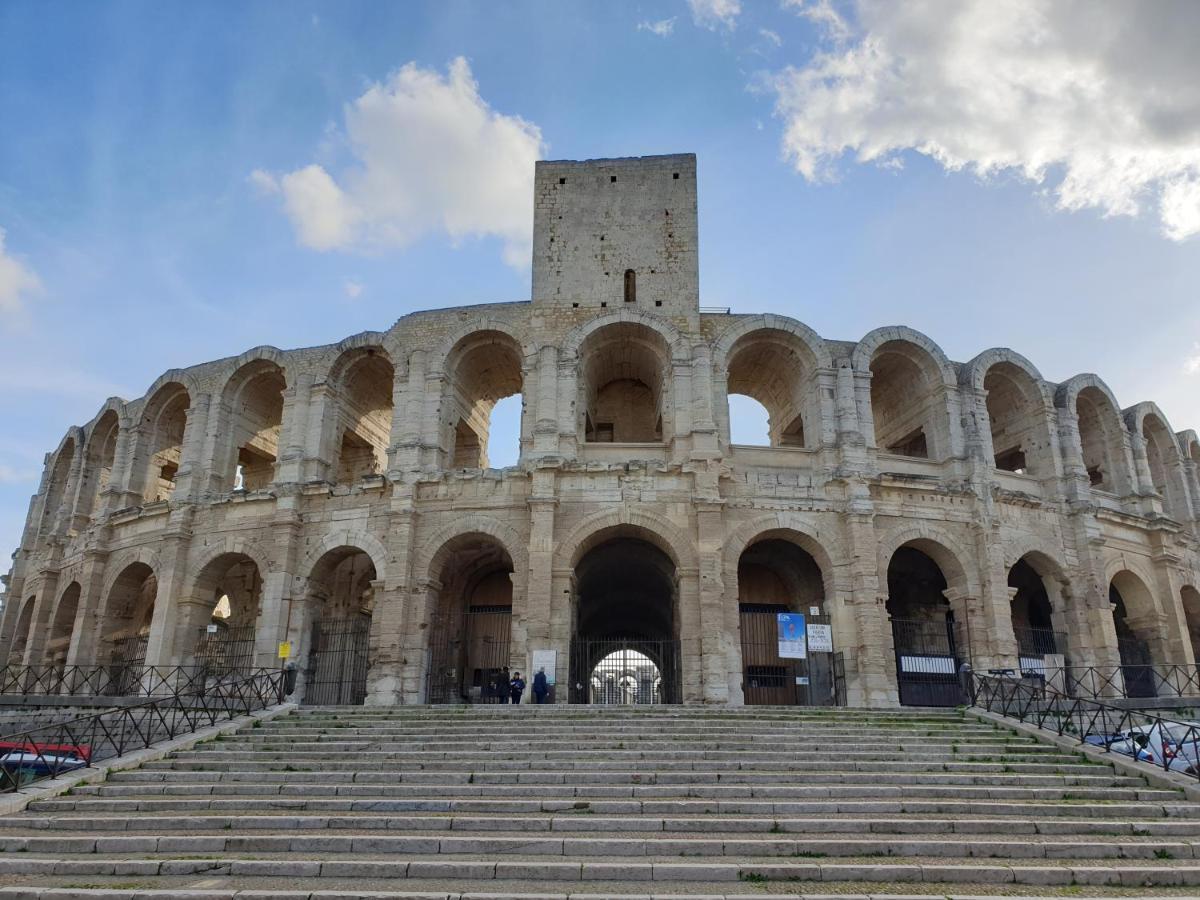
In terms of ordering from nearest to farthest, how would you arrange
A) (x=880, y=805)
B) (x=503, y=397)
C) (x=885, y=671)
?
1. (x=880, y=805)
2. (x=885, y=671)
3. (x=503, y=397)

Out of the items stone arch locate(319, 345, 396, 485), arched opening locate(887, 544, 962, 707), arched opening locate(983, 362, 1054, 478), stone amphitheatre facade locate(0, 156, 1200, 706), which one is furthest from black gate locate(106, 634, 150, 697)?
arched opening locate(983, 362, 1054, 478)

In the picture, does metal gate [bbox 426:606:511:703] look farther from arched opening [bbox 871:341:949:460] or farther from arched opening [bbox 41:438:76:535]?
arched opening [bbox 41:438:76:535]

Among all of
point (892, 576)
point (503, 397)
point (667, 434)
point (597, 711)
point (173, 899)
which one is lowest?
point (173, 899)

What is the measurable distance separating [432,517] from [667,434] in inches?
246

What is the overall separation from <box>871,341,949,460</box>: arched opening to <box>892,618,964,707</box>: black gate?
488cm

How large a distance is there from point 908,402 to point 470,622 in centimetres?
1418

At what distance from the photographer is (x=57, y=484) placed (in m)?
29.1

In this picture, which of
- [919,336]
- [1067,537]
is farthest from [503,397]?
[1067,537]

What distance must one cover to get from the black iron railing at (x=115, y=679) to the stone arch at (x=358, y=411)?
19.3 ft

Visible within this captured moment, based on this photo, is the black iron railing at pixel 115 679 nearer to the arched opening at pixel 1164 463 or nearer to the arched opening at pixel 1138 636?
the arched opening at pixel 1138 636

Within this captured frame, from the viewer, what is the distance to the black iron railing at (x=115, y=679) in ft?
64.5

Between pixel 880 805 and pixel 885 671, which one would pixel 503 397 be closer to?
pixel 885 671

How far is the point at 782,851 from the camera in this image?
8.29 metres

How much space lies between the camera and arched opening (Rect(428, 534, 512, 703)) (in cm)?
2094
